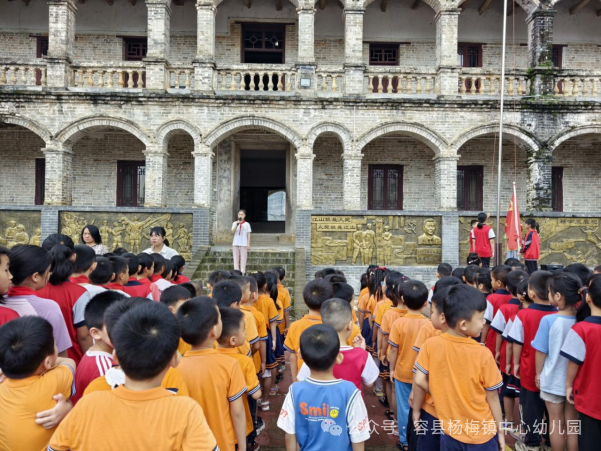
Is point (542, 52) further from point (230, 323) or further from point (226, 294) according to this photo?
point (230, 323)

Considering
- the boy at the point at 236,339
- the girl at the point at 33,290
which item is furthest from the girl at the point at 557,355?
the girl at the point at 33,290

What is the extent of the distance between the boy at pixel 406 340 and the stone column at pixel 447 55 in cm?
1047

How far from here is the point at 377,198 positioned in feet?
48.0

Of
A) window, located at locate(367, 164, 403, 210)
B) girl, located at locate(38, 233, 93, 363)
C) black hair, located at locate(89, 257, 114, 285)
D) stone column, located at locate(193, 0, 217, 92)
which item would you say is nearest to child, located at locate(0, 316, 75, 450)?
girl, located at locate(38, 233, 93, 363)

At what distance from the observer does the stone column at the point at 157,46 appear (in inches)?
474

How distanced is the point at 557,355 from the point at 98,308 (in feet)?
11.0

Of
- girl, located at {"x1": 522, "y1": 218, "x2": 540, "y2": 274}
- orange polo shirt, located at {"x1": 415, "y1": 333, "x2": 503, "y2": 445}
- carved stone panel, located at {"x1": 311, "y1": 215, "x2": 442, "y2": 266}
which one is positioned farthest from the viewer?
carved stone panel, located at {"x1": 311, "y1": 215, "x2": 442, "y2": 266}

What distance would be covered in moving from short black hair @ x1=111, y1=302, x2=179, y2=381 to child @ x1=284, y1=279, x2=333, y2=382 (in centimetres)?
165

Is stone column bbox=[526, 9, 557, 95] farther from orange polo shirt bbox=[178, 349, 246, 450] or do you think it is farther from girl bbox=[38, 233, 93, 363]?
girl bbox=[38, 233, 93, 363]

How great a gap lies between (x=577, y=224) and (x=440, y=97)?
5.40 m

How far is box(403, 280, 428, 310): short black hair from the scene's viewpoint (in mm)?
3434

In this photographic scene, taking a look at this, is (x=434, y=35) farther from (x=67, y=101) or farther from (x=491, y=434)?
(x=491, y=434)

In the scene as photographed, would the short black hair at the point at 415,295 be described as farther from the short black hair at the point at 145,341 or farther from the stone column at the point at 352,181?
the stone column at the point at 352,181

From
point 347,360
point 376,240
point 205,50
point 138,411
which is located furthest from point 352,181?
point 138,411
